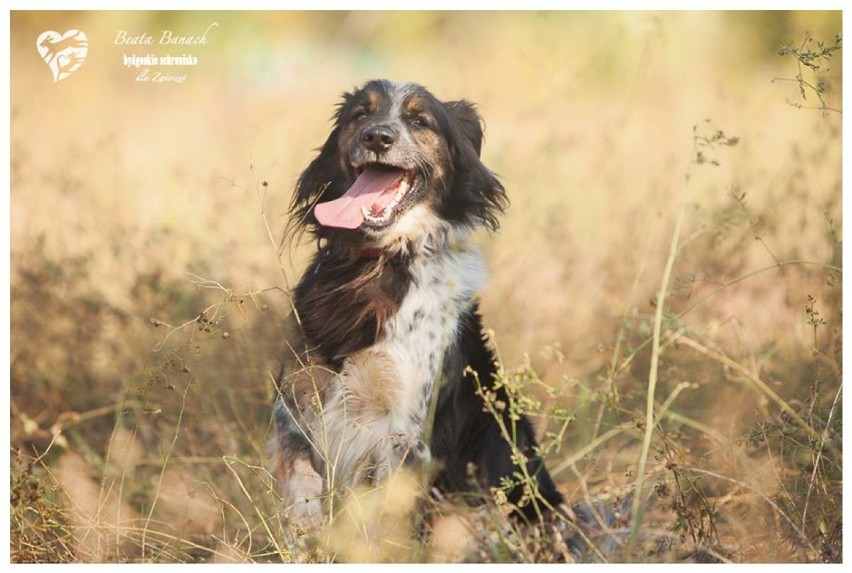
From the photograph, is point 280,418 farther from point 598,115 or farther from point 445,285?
point 598,115

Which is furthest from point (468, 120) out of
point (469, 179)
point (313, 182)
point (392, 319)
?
point (392, 319)

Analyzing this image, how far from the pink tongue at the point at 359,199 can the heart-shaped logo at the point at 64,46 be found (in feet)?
4.80

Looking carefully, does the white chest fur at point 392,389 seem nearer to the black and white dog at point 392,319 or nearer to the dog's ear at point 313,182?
A: the black and white dog at point 392,319

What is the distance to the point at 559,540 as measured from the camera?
151 inches

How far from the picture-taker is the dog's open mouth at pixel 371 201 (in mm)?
4770

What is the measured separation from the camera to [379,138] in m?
4.74

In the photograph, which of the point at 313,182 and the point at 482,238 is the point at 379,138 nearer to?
the point at 313,182

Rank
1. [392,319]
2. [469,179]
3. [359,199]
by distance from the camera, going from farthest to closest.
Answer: [469,179]
[359,199]
[392,319]

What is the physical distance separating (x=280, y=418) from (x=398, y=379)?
564mm

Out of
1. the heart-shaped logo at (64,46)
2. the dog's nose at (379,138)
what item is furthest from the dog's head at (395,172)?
the heart-shaped logo at (64,46)

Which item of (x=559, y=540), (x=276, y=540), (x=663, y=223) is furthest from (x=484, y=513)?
(x=663, y=223)

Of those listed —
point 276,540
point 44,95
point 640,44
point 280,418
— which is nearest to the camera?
point 276,540

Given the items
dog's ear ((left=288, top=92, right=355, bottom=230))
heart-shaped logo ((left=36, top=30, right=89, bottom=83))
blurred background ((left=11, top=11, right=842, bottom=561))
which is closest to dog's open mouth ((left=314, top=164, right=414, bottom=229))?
dog's ear ((left=288, top=92, right=355, bottom=230))

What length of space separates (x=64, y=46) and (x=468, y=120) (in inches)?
76.0
